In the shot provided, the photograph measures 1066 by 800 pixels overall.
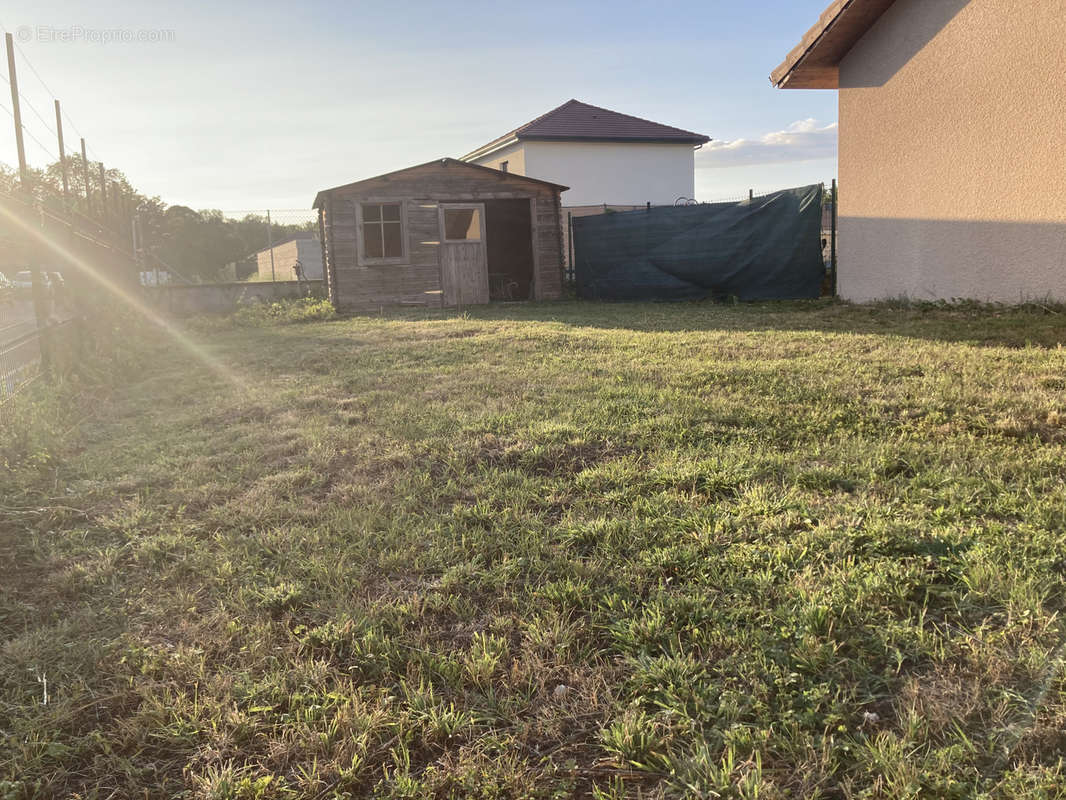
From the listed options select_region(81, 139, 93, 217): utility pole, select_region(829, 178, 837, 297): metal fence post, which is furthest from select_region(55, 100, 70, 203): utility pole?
select_region(829, 178, 837, 297): metal fence post

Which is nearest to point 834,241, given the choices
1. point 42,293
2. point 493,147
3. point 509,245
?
point 509,245

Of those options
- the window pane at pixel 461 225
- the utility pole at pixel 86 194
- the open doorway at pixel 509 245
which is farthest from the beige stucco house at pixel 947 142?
the utility pole at pixel 86 194

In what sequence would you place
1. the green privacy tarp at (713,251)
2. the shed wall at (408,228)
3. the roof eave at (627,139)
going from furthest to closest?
the roof eave at (627,139)
the shed wall at (408,228)
the green privacy tarp at (713,251)

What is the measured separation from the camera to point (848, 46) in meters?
10.5

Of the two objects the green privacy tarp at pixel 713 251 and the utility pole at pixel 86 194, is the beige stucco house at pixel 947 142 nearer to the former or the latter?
the green privacy tarp at pixel 713 251

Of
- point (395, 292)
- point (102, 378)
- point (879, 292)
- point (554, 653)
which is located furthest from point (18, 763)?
point (395, 292)

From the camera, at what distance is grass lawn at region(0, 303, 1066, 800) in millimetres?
1777

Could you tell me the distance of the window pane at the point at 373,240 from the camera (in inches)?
647

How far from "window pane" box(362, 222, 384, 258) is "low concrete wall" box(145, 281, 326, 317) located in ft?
10.8

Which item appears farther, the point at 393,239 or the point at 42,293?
the point at 393,239

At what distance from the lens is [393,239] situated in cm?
1686

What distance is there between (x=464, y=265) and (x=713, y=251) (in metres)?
5.87

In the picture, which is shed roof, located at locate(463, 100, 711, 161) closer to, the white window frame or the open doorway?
the open doorway

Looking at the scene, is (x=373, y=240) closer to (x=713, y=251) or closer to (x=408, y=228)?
(x=408, y=228)
